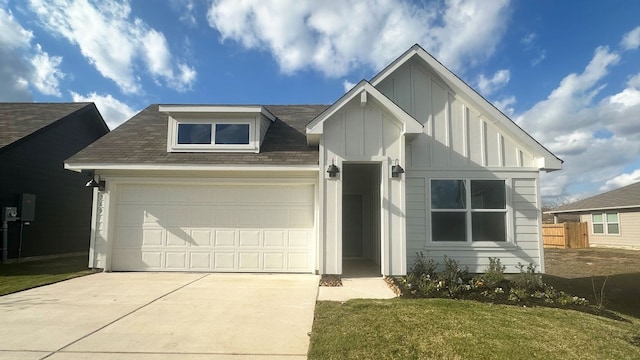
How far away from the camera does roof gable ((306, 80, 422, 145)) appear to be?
8.73m

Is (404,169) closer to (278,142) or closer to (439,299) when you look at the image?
(439,299)

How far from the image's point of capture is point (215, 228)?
9992 mm

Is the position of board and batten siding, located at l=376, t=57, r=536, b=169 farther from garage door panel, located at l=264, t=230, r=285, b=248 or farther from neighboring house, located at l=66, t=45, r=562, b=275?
garage door panel, located at l=264, t=230, r=285, b=248

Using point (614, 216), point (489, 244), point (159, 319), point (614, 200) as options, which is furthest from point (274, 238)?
point (614, 200)

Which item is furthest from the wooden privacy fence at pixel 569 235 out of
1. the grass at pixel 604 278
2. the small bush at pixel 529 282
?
the small bush at pixel 529 282

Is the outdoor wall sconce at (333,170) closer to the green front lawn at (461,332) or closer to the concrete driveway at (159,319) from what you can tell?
the concrete driveway at (159,319)

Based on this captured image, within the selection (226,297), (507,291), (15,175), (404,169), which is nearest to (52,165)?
(15,175)

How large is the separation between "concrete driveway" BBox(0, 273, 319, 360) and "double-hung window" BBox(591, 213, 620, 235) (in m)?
24.6

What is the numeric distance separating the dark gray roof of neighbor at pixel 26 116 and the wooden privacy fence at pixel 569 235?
91.9ft

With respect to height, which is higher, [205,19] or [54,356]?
[205,19]

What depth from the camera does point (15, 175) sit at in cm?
1229

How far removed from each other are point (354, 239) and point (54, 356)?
1009 cm

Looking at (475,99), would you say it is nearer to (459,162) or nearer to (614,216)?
(459,162)

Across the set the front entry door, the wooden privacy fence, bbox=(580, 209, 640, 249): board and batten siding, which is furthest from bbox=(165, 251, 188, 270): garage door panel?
bbox=(580, 209, 640, 249): board and batten siding
